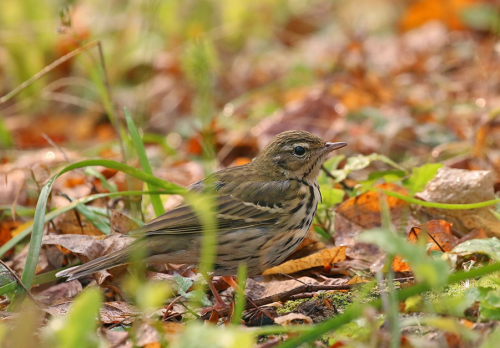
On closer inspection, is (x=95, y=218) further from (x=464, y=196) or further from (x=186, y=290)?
(x=464, y=196)

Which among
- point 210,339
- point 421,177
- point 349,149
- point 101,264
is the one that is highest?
point 210,339

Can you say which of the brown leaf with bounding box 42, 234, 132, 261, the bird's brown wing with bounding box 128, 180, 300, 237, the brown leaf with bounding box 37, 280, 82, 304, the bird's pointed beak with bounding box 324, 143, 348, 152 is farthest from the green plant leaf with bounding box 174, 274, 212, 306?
the bird's pointed beak with bounding box 324, 143, 348, 152

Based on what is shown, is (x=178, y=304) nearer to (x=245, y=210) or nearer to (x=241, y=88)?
(x=245, y=210)

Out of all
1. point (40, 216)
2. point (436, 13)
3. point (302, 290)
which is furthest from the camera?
point (436, 13)

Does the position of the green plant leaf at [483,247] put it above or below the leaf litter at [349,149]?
above

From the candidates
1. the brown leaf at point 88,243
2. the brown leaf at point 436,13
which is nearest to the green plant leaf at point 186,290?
the brown leaf at point 88,243

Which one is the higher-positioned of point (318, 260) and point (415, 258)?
point (415, 258)

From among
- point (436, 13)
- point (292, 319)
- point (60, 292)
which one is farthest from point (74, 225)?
point (436, 13)

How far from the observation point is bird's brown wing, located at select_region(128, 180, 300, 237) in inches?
155

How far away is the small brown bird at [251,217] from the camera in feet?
12.8

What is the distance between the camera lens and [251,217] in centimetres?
415

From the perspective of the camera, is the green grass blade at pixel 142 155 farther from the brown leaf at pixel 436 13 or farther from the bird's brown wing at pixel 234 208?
the brown leaf at pixel 436 13

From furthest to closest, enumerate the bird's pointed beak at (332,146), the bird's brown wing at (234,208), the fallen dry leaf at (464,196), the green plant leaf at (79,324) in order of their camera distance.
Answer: the bird's pointed beak at (332,146) → the fallen dry leaf at (464,196) → the bird's brown wing at (234,208) → the green plant leaf at (79,324)

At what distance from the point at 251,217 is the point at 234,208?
130 millimetres
